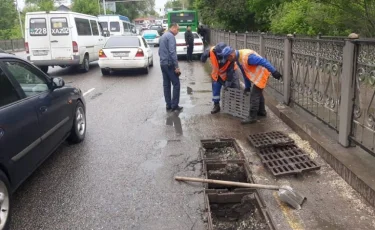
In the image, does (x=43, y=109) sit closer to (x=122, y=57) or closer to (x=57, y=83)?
(x=57, y=83)

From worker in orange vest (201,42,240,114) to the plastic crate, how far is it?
196 millimetres

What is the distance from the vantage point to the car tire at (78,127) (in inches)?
230

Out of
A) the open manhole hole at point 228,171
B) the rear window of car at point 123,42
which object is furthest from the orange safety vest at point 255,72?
the rear window of car at point 123,42

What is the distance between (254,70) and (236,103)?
0.85 metres

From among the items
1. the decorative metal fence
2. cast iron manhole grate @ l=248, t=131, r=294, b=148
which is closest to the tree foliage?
the decorative metal fence

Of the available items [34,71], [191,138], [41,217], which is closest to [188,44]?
[191,138]

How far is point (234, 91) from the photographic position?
7.18 meters

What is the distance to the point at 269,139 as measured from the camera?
18.5 ft

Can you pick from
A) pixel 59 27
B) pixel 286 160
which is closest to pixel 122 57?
pixel 59 27

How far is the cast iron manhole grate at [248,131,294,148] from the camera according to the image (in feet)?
17.6

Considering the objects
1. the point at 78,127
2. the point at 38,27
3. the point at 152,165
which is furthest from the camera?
the point at 38,27

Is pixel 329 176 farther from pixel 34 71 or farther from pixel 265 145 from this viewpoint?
pixel 34 71

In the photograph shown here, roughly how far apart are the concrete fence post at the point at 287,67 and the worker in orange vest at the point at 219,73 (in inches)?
36.1

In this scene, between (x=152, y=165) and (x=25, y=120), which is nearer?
(x=25, y=120)
